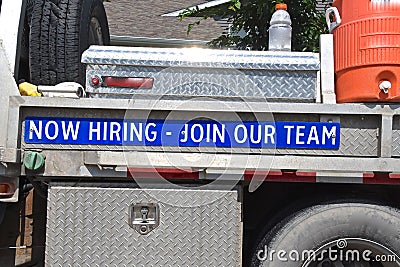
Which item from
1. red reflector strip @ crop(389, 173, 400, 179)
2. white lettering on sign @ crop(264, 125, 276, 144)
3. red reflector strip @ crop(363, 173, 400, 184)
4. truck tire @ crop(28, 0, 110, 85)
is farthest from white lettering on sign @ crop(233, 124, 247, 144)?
truck tire @ crop(28, 0, 110, 85)

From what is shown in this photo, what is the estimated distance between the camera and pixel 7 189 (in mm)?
3150

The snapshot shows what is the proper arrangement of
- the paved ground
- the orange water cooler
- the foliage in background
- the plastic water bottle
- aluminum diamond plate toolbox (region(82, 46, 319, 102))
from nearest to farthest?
the orange water cooler < aluminum diamond plate toolbox (region(82, 46, 319, 102)) < the plastic water bottle < the foliage in background < the paved ground

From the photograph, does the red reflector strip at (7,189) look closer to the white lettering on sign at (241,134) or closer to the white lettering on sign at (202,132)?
the white lettering on sign at (202,132)

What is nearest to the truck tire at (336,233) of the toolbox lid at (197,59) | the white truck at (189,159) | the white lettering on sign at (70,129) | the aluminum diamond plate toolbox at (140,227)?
the white truck at (189,159)

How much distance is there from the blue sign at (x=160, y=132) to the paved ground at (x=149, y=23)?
9469mm

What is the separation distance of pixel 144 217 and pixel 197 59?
3.04ft

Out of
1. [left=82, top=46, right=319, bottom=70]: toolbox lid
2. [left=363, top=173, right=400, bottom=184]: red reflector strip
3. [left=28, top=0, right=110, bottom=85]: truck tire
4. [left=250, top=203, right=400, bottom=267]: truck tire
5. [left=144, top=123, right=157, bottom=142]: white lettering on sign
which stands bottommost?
[left=250, top=203, right=400, bottom=267]: truck tire

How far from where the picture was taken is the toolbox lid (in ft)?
10.6

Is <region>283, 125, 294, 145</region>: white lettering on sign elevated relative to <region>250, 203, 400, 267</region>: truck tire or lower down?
elevated

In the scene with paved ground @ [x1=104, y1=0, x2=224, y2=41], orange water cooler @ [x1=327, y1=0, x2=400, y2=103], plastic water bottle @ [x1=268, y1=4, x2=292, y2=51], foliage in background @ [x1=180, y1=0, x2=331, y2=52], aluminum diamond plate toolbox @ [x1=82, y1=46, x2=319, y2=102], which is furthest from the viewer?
paved ground @ [x1=104, y1=0, x2=224, y2=41]

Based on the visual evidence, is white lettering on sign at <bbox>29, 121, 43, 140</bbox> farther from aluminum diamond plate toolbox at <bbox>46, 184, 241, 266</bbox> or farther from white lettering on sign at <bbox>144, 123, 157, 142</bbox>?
white lettering on sign at <bbox>144, 123, 157, 142</bbox>

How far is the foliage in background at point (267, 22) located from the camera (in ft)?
22.4

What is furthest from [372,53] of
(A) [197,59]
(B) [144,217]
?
(B) [144,217]

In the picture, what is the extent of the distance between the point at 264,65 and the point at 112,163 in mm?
1008
